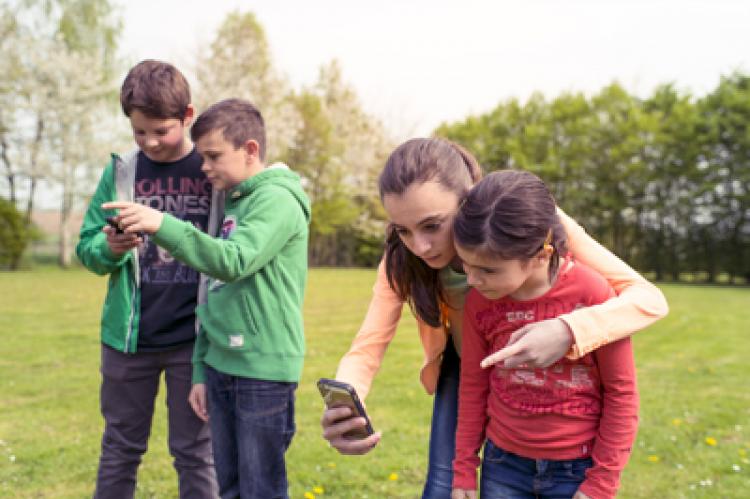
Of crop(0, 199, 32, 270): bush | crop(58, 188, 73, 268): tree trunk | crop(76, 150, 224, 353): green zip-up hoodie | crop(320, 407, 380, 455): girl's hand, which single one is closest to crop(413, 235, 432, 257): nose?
crop(320, 407, 380, 455): girl's hand

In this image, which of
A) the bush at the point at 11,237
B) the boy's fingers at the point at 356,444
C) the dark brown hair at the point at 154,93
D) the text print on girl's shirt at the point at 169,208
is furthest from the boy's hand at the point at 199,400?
the bush at the point at 11,237

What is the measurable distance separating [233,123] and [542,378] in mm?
1520

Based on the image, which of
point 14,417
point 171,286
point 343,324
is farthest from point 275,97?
point 171,286

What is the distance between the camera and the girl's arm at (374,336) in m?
2.46

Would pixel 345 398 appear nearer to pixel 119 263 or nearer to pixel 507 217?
pixel 507 217

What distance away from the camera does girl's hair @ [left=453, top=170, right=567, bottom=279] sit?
1.99 m

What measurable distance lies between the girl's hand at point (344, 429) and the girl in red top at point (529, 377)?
0.35 metres

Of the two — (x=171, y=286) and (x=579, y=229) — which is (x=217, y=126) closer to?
(x=171, y=286)

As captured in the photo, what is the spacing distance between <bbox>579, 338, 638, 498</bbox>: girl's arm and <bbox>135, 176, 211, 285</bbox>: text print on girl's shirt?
5.96 ft

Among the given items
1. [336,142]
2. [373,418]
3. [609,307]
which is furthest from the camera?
[336,142]

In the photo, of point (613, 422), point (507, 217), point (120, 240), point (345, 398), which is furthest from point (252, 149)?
point (613, 422)

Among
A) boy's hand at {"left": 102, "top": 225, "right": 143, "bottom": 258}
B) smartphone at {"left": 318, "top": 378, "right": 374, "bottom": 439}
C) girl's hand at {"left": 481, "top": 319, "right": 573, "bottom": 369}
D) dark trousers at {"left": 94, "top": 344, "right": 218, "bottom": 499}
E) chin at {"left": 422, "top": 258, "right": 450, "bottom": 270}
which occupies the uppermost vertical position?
chin at {"left": 422, "top": 258, "right": 450, "bottom": 270}

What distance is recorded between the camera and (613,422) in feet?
6.90

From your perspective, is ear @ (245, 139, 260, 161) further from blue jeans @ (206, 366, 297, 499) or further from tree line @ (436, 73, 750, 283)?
tree line @ (436, 73, 750, 283)
